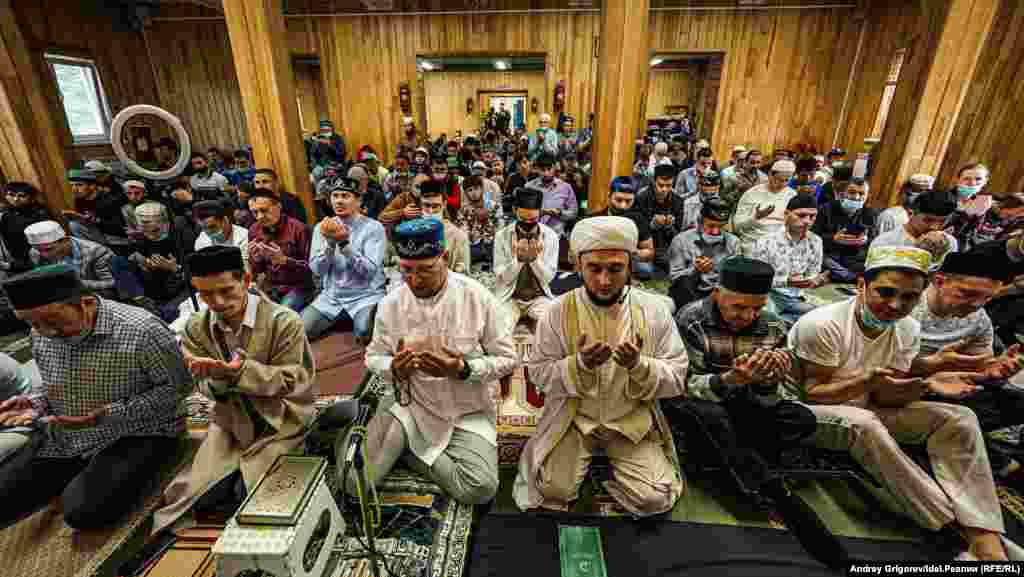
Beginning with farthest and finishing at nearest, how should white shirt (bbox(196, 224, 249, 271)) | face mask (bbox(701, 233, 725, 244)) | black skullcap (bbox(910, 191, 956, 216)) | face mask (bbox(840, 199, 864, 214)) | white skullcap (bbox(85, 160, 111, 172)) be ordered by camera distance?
1. white skullcap (bbox(85, 160, 111, 172))
2. face mask (bbox(840, 199, 864, 214))
3. face mask (bbox(701, 233, 725, 244))
4. white shirt (bbox(196, 224, 249, 271))
5. black skullcap (bbox(910, 191, 956, 216))

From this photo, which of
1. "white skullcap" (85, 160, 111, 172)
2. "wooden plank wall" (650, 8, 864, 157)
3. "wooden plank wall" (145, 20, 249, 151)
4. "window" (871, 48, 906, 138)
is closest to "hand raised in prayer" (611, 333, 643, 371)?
"white skullcap" (85, 160, 111, 172)

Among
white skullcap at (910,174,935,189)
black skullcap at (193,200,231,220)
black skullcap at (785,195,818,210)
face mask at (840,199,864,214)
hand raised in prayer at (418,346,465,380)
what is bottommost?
hand raised in prayer at (418,346,465,380)

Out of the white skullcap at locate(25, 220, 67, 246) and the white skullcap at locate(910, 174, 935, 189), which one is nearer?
the white skullcap at locate(25, 220, 67, 246)

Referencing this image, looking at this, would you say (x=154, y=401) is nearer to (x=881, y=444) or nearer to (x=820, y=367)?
(x=820, y=367)

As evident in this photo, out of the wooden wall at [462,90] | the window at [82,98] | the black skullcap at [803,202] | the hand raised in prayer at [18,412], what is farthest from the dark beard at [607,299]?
the wooden wall at [462,90]

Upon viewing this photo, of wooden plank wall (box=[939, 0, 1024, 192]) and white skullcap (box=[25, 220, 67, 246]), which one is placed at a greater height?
wooden plank wall (box=[939, 0, 1024, 192])

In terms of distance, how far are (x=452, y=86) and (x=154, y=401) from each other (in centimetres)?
1727

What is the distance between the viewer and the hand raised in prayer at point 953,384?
2.43 m

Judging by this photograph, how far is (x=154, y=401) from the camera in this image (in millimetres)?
2617

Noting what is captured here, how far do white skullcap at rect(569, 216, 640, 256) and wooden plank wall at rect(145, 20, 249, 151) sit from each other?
1490 cm

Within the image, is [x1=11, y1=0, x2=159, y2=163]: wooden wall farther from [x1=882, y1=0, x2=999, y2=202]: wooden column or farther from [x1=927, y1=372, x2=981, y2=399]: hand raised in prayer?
[x1=882, y1=0, x2=999, y2=202]: wooden column

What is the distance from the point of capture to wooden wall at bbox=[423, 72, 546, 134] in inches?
657

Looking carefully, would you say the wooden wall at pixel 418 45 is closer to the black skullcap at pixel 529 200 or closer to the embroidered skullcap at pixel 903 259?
the black skullcap at pixel 529 200

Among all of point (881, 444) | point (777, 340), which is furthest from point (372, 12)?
point (881, 444)
